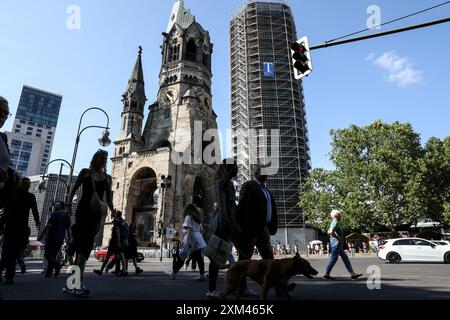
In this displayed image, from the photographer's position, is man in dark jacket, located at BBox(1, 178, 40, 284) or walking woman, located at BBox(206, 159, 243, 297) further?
man in dark jacket, located at BBox(1, 178, 40, 284)

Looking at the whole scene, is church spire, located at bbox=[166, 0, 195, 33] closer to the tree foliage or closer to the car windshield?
the tree foliage

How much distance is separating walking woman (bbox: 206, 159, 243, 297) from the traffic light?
13.4 feet

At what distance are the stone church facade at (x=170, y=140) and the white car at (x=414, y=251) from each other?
1996 centimetres

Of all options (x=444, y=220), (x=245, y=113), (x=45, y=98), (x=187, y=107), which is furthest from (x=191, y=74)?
(x=45, y=98)

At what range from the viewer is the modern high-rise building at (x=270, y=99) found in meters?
39.7

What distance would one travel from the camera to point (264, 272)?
3469 mm

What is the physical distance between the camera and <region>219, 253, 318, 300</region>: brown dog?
3.43m

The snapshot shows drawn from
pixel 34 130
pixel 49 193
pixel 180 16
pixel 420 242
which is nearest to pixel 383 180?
pixel 420 242

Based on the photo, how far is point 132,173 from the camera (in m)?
33.8

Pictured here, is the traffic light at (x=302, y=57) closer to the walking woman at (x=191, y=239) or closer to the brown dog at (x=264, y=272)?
the walking woman at (x=191, y=239)

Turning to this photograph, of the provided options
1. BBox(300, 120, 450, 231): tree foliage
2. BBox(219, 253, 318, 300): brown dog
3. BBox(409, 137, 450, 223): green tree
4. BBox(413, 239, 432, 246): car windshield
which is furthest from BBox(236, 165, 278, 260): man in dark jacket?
BBox(409, 137, 450, 223): green tree

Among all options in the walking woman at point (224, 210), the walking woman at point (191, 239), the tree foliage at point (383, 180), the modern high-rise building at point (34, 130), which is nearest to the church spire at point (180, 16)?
the tree foliage at point (383, 180)

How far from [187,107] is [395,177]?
22908 millimetres
